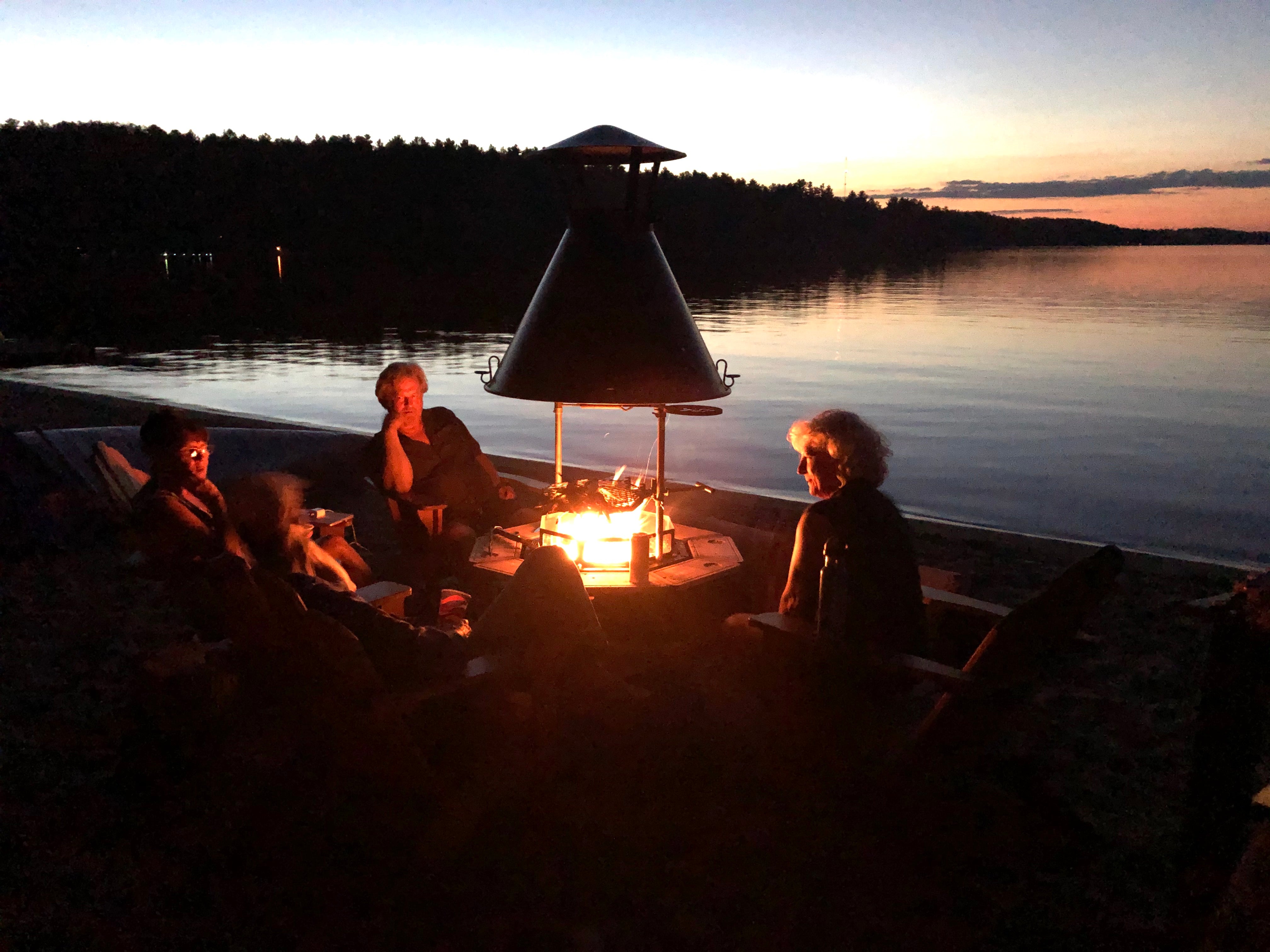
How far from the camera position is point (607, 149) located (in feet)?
12.2

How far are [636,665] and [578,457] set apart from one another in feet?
22.5

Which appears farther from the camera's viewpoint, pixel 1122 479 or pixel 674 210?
pixel 674 210

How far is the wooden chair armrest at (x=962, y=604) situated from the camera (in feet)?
10.0

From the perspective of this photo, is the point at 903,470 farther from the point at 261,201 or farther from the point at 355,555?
the point at 261,201

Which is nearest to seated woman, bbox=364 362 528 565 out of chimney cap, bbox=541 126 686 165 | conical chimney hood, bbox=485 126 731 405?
conical chimney hood, bbox=485 126 731 405

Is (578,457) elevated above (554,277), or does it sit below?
below

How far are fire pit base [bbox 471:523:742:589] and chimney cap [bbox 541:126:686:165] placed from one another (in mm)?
1577

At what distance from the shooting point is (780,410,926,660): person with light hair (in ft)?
9.04

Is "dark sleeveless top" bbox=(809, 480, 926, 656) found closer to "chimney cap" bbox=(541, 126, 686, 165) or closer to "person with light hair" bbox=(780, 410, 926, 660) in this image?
"person with light hair" bbox=(780, 410, 926, 660)

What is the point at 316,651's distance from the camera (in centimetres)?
220

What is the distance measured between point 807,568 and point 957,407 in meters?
12.7

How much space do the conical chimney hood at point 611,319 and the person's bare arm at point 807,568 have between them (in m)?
0.96

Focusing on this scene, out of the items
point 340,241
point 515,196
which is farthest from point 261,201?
point 515,196

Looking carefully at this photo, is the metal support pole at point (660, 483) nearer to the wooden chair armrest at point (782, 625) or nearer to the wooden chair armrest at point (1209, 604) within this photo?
the wooden chair armrest at point (782, 625)
